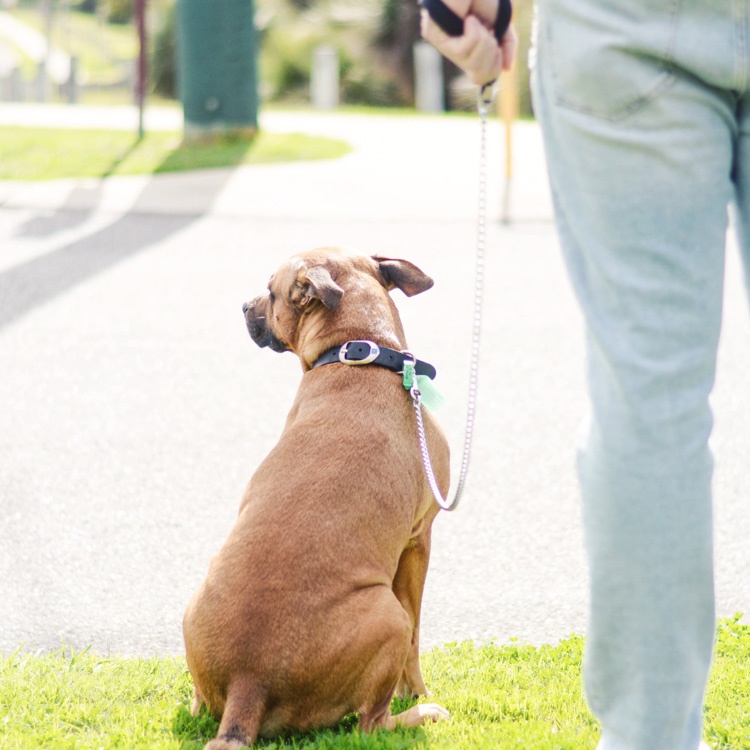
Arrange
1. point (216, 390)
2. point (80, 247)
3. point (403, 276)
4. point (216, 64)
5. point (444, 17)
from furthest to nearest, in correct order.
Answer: point (216, 64)
point (80, 247)
point (216, 390)
point (403, 276)
point (444, 17)

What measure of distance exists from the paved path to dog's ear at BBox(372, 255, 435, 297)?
1.04 m

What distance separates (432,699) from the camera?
3141 millimetres

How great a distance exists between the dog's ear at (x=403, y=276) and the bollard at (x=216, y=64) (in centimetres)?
850

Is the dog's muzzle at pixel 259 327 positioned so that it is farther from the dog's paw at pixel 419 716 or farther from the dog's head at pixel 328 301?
the dog's paw at pixel 419 716

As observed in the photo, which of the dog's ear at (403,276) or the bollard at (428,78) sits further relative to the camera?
the bollard at (428,78)

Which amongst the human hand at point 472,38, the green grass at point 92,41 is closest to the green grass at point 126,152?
the human hand at point 472,38

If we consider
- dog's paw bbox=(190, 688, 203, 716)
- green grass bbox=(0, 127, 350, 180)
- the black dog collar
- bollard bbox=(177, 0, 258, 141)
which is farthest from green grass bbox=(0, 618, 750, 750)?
bollard bbox=(177, 0, 258, 141)

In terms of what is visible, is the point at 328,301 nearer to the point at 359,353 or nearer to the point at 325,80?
the point at 359,353

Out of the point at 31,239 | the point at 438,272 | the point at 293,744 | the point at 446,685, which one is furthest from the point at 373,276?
the point at 31,239

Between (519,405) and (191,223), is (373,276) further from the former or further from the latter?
(191,223)

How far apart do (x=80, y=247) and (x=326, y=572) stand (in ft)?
20.9

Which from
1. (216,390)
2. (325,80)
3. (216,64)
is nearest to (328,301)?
(216,390)

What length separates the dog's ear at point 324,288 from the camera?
3.36 metres

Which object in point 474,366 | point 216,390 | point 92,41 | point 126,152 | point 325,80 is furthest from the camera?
point 92,41
